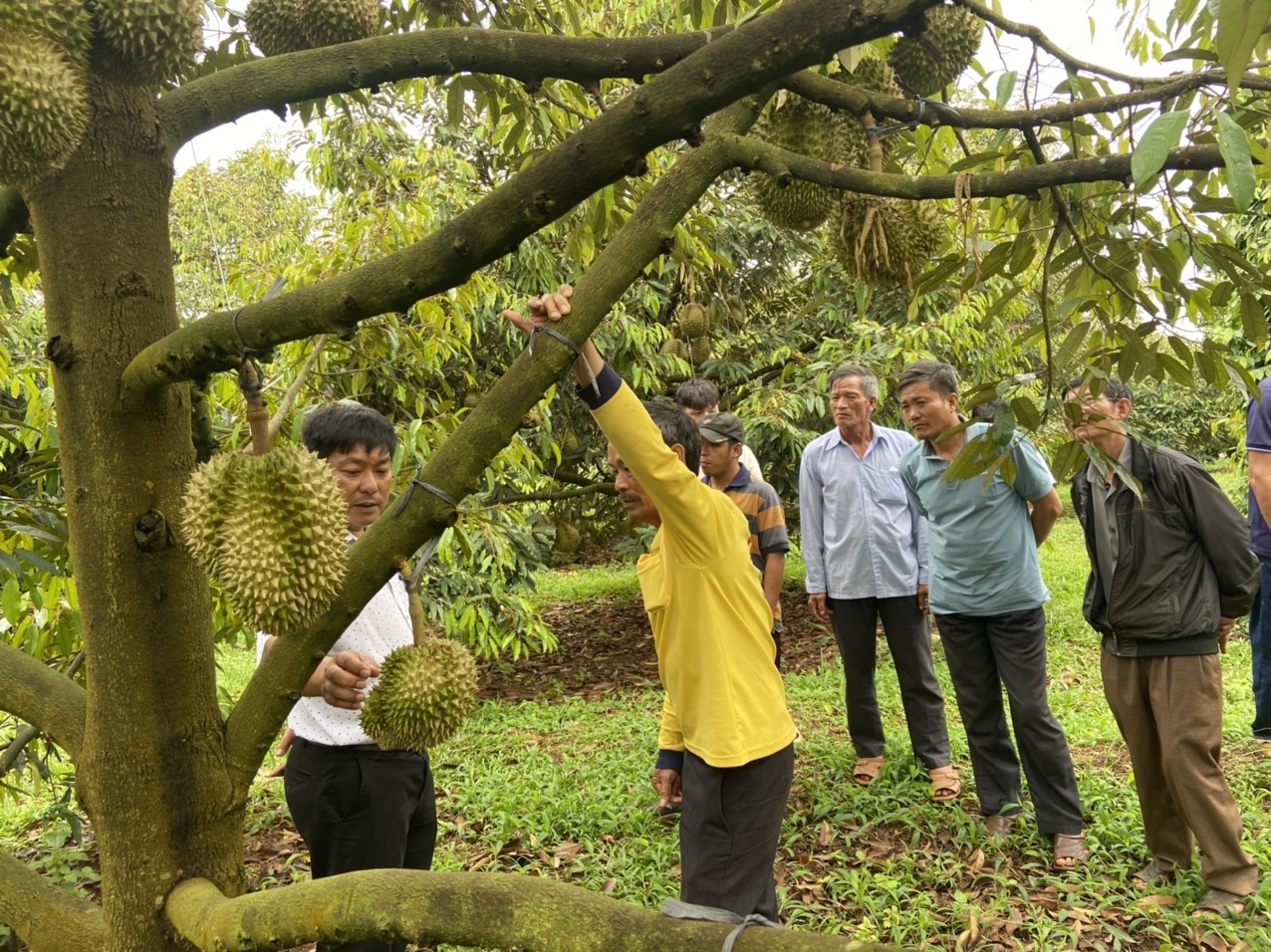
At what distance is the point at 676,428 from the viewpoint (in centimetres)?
248

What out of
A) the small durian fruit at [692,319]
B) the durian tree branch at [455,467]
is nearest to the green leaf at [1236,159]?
the durian tree branch at [455,467]

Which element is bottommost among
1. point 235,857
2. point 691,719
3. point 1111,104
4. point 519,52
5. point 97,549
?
point 691,719

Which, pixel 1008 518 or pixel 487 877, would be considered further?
pixel 1008 518

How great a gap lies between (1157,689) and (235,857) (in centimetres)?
303

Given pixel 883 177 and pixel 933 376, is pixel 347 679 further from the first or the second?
pixel 933 376

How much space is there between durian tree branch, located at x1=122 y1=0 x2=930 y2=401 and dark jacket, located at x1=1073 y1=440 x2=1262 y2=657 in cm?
266

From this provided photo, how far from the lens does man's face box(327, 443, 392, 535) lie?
2.06 meters

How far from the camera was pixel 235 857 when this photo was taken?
1249 millimetres

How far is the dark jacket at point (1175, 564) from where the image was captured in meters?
3.11

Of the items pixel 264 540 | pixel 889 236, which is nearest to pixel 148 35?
pixel 264 540

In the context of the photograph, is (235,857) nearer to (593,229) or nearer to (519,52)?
(519,52)

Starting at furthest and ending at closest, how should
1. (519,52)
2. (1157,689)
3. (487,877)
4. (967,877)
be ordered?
(967,877) → (1157,689) → (519,52) → (487,877)

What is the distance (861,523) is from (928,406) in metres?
0.84

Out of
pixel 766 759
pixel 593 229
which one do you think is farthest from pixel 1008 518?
pixel 593 229
